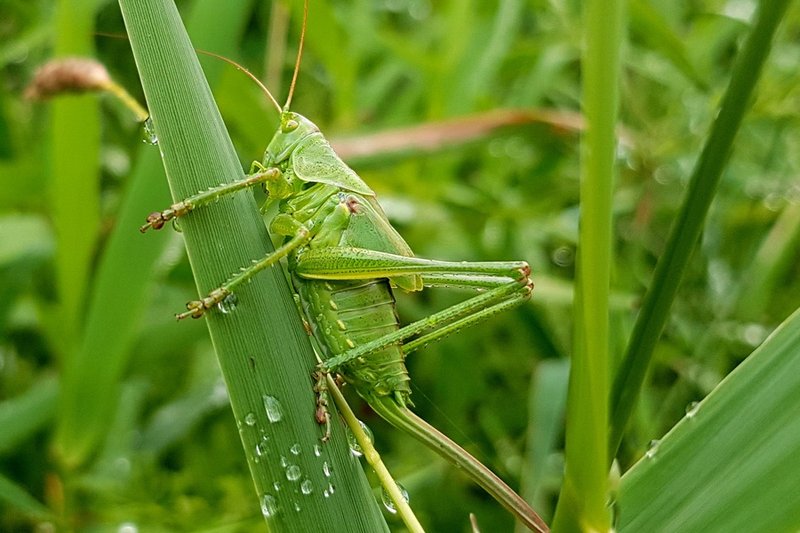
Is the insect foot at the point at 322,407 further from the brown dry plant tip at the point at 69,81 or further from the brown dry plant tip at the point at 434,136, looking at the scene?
the brown dry plant tip at the point at 434,136

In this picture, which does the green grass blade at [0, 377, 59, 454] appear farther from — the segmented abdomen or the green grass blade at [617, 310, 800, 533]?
the green grass blade at [617, 310, 800, 533]

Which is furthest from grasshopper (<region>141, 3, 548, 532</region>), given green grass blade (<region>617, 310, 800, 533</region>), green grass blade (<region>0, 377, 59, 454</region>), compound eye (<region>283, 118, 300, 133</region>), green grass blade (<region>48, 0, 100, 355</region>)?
green grass blade (<region>0, 377, 59, 454</region>)

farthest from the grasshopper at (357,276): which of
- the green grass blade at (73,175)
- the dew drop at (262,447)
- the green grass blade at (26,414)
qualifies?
the green grass blade at (26,414)

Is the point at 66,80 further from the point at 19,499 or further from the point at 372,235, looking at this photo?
the point at 19,499

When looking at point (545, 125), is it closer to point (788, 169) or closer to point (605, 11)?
point (788, 169)

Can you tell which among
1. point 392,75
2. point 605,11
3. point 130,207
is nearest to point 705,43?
point 392,75
